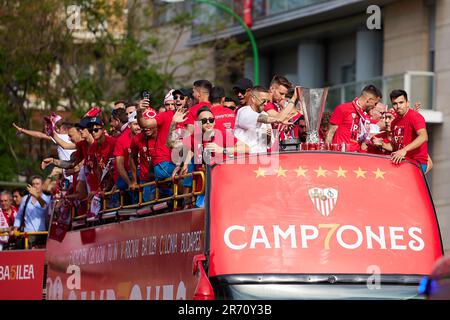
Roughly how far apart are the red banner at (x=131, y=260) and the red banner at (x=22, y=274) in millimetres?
656

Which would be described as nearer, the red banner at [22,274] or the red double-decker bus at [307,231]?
the red double-decker bus at [307,231]

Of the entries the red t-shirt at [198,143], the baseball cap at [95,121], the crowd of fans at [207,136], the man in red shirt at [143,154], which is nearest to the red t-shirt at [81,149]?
the crowd of fans at [207,136]

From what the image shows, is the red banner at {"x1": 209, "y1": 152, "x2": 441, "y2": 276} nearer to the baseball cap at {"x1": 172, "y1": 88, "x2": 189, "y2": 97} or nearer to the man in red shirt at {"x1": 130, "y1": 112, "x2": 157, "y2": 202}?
the man in red shirt at {"x1": 130, "y1": 112, "x2": 157, "y2": 202}

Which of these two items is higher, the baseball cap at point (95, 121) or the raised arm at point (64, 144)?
the raised arm at point (64, 144)

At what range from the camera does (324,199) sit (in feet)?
39.8

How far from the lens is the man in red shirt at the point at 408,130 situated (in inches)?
546

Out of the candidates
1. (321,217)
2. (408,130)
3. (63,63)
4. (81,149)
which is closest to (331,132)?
(408,130)

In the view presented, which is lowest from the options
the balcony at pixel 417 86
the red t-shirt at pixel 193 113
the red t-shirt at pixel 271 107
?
the red t-shirt at pixel 193 113

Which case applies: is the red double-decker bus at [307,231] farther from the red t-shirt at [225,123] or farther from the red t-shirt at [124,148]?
the red t-shirt at [124,148]

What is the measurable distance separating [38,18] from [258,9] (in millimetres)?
7492

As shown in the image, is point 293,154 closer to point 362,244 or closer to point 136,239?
point 362,244

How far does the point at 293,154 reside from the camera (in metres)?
12.4

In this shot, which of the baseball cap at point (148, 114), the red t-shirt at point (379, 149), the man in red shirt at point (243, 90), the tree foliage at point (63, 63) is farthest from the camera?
the tree foliage at point (63, 63)
